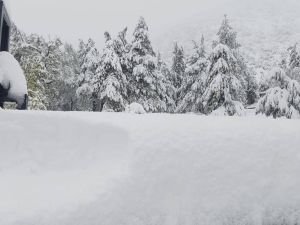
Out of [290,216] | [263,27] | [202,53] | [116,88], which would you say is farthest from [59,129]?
[263,27]

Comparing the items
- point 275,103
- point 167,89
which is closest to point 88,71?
point 167,89

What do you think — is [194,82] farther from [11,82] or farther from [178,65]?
[11,82]

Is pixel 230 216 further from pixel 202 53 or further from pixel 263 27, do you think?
pixel 263 27

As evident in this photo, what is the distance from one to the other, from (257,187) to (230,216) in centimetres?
31

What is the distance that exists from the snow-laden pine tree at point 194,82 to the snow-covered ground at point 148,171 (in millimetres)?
25460

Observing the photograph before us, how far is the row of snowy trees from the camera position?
1001 inches

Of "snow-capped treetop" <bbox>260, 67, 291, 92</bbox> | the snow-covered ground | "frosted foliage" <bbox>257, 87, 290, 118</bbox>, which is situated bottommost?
the snow-covered ground

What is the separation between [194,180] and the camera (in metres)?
3.62

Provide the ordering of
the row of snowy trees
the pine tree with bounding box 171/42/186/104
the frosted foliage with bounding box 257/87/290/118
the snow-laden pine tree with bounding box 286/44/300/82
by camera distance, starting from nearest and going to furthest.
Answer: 1. the frosted foliage with bounding box 257/87/290/118
2. the snow-laden pine tree with bounding box 286/44/300/82
3. the row of snowy trees
4. the pine tree with bounding box 171/42/186/104

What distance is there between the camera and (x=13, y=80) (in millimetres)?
9906

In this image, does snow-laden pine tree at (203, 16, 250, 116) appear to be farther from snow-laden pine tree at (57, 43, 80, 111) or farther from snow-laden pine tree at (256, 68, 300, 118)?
snow-laden pine tree at (57, 43, 80, 111)

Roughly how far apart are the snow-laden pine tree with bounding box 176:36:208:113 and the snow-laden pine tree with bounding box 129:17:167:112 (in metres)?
2.50

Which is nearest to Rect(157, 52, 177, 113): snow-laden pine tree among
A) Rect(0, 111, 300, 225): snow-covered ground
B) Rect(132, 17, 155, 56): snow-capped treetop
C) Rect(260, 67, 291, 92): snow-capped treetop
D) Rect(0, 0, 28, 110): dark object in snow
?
Rect(132, 17, 155, 56): snow-capped treetop

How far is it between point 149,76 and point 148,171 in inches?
1101
